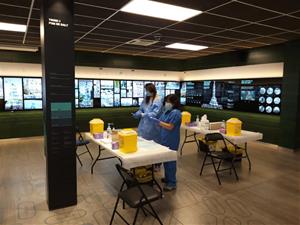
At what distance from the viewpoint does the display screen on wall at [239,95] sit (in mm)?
6270

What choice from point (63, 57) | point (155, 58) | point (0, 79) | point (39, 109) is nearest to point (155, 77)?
point (155, 58)

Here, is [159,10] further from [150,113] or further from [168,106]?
[150,113]

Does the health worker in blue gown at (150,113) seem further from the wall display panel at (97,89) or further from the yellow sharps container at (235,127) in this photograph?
the wall display panel at (97,89)

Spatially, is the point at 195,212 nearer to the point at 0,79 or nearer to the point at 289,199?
the point at 289,199

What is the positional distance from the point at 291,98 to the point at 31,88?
7.04m

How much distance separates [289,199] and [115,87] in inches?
244

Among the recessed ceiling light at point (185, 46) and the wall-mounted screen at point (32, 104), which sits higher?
the recessed ceiling light at point (185, 46)

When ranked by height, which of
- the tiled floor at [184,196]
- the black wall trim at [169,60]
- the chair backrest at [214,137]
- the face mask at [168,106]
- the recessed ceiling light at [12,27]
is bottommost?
the tiled floor at [184,196]

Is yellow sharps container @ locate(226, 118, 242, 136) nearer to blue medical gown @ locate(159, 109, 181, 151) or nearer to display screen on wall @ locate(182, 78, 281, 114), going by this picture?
blue medical gown @ locate(159, 109, 181, 151)

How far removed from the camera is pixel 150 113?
4.07 metres

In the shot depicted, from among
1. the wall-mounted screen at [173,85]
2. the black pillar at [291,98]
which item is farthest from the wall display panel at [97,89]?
the black pillar at [291,98]

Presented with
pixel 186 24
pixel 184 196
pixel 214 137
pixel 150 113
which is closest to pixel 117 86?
pixel 150 113

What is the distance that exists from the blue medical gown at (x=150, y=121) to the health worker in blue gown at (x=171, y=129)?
48cm

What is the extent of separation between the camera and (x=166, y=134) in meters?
3.57
